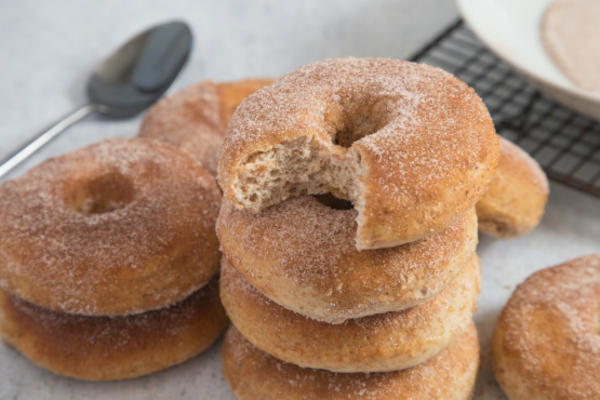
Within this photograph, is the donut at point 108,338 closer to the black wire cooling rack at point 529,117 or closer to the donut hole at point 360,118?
the donut hole at point 360,118

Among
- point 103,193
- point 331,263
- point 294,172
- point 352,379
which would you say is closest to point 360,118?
point 294,172

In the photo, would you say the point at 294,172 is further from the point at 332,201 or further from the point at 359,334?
the point at 359,334

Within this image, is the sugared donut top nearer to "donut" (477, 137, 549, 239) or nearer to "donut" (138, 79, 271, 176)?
"donut" (138, 79, 271, 176)

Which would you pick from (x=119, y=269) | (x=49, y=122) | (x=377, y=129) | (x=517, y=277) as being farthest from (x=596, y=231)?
(x=49, y=122)

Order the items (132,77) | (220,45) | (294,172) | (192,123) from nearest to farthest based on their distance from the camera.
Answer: (294,172) < (192,123) < (132,77) < (220,45)

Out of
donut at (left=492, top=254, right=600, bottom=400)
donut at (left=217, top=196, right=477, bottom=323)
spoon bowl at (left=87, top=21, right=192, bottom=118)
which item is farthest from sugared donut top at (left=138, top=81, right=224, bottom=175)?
donut at (left=492, top=254, right=600, bottom=400)

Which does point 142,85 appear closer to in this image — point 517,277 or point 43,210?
point 43,210
